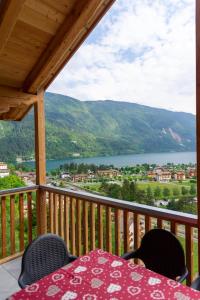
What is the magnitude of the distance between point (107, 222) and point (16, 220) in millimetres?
1674

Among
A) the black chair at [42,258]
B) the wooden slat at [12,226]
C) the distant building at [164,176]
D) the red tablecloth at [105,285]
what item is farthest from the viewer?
the wooden slat at [12,226]

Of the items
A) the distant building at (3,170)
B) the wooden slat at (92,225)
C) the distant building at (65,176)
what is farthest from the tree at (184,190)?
the distant building at (3,170)

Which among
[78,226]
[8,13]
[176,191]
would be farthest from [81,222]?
[8,13]

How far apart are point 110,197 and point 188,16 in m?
1.99

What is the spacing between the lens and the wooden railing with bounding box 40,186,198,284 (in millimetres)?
1966

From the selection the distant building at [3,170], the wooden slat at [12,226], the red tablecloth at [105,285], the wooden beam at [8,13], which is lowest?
the wooden slat at [12,226]

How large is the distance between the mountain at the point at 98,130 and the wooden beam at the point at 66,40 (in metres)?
0.39

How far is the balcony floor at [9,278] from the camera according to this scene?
101 inches

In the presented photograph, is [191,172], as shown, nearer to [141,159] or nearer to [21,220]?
[141,159]

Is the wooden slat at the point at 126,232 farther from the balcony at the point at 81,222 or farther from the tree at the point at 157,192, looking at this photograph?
the tree at the point at 157,192

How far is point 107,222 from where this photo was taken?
8.57ft

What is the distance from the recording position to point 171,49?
2605 mm

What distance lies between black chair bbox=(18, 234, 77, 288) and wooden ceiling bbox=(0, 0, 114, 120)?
201cm

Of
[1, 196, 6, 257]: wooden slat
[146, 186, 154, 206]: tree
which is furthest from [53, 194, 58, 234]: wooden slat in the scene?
[146, 186, 154, 206]: tree
